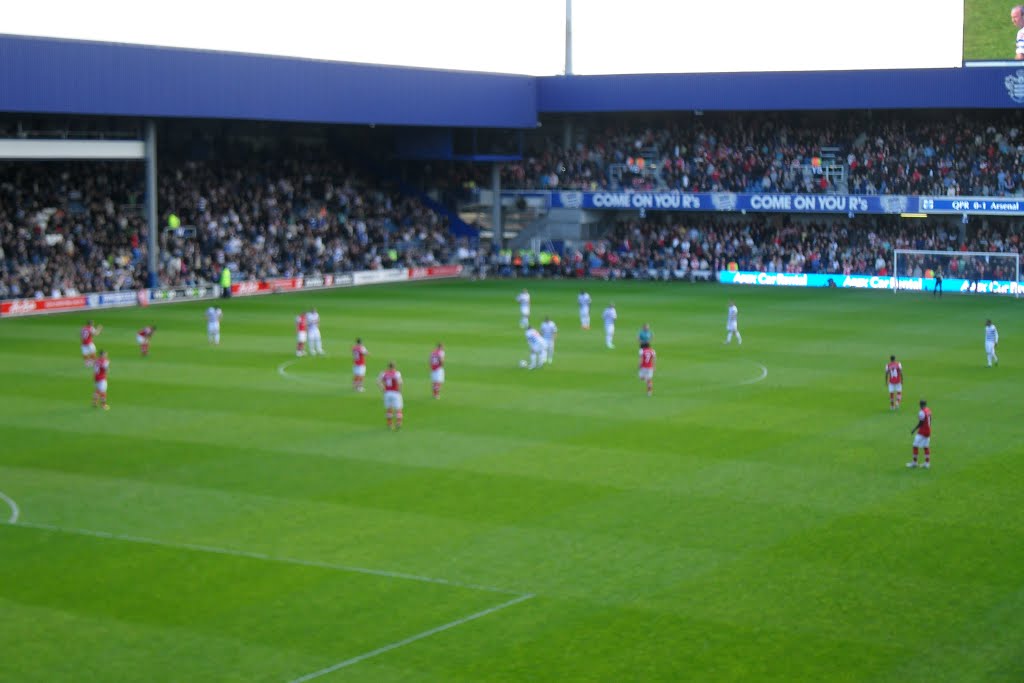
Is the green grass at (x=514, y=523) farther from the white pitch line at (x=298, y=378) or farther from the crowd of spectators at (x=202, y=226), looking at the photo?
the crowd of spectators at (x=202, y=226)

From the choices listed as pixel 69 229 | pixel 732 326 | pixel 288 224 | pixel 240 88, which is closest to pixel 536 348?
pixel 732 326

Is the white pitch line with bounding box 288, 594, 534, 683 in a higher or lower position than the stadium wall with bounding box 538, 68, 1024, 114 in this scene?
lower

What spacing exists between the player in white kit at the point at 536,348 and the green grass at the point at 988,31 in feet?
117

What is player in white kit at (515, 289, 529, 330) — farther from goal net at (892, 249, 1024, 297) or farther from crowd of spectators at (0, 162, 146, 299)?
goal net at (892, 249, 1024, 297)

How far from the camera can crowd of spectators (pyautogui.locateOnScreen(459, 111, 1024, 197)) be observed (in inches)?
2596

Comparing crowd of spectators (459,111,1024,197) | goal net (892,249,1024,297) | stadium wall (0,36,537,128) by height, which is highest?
stadium wall (0,36,537,128)

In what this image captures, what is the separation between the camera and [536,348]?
36.8 meters

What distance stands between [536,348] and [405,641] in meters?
21.1

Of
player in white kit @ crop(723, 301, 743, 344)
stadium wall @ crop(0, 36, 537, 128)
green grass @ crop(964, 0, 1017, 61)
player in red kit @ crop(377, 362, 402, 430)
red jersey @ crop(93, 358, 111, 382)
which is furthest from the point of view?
green grass @ crop(964, 0, 1017, 61)

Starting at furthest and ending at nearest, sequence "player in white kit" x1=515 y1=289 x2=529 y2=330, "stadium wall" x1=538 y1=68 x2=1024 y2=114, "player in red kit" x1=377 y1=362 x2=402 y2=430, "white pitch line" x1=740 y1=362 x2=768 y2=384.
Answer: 1. "stadium wall" x1=538 y1=68 x2=1024 y2=114
2. "player in white kit" x1=515 y1=289 x2=529 y2=330
3. "white pitch line" x1=740 y1=362 x2=768 y2=384
4. "player in red kit" x1=377 y1=362 x2=402 y2=430

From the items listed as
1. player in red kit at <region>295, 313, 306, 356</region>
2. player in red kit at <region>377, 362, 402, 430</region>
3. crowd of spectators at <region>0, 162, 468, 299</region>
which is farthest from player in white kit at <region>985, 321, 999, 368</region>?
crowd of spectators at <region>0, 162, 468, 299</region>

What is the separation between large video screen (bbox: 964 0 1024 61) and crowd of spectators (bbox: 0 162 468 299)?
88.5 feet

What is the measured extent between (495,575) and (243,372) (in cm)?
1965

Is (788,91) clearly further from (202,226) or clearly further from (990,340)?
(990,340)
